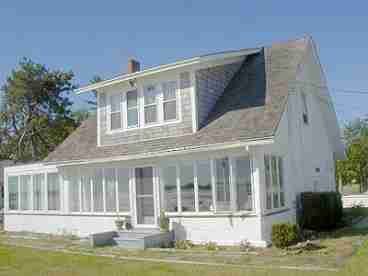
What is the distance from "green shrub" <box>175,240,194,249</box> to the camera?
563 inches

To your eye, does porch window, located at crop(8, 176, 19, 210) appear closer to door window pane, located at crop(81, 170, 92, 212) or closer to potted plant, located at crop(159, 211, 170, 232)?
door window pane, located at crop(81, 170, 92, 212)

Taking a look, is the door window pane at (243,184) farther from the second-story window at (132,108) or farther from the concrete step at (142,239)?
the second-story window at (132,108)

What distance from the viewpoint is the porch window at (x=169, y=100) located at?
54.3 feet

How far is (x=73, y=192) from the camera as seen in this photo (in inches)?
746

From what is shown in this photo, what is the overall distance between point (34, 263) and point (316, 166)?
41.2ft

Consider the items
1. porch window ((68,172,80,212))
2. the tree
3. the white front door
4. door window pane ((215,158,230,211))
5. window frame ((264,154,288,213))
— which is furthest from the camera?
the tree

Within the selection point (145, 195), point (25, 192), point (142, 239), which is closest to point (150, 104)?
point (145, 195)

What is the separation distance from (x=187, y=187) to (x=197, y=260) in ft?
11.5

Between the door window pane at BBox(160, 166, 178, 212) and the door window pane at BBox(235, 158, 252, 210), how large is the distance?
8.05 feet

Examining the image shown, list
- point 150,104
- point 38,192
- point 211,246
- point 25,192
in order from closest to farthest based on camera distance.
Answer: point 211,246 → point 150,104 → point 38,192 → point 25,192

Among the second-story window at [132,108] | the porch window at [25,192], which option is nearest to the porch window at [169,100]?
the second-story window at [132,108]

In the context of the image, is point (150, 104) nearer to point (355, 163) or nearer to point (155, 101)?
point (155, 101)

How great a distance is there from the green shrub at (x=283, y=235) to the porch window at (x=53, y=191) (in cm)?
1068

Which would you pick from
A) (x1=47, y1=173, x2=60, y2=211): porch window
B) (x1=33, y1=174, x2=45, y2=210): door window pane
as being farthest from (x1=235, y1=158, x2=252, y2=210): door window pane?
(x1=33, y1=174, x2=45, y2=210): door window pane
